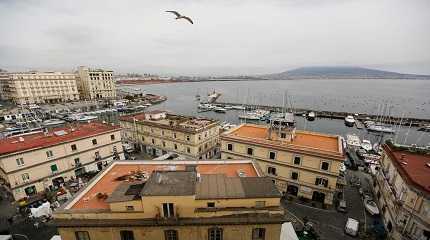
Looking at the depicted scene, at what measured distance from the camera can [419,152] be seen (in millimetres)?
33000

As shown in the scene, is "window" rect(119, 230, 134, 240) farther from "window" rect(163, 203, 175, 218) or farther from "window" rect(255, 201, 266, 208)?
"window" rect(255, 201, 266, 208)

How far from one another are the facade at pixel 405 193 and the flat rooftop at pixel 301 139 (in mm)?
7712

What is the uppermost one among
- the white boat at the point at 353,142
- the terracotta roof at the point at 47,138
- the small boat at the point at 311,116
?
the terracotta roof at the point at 47,138

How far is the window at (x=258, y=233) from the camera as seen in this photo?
807 inches

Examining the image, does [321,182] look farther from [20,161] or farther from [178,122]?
[20,161]

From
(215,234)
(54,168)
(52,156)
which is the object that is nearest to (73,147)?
(52,156)

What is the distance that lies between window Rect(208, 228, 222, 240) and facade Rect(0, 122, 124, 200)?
35414 mm

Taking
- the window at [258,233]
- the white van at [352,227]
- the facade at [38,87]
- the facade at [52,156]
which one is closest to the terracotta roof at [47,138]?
the facade at [52,156]

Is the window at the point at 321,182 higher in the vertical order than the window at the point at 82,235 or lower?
lower

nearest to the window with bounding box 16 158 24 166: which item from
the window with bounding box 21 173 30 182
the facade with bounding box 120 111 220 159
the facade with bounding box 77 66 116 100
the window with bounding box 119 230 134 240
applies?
the window with bounding box 21 173 30 182

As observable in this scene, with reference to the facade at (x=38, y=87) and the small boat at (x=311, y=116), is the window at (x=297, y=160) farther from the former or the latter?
the facade at (x=38, y=87)

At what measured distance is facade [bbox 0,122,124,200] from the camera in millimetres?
35938

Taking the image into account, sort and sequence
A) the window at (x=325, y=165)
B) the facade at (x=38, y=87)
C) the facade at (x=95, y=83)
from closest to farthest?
the window at (x=325, y=165), the facade at (x=38, y=87), the facade at (x=95, y=83)

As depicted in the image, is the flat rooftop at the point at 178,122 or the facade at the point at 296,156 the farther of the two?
the flat rooftop at the point at 178,122
